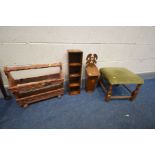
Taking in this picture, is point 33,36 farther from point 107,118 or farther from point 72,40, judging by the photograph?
point 107,118

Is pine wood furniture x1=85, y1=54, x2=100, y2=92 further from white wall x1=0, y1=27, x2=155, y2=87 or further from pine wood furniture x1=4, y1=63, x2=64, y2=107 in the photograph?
pine wood furniture x1=4, y1=63, x2=64, y2=107

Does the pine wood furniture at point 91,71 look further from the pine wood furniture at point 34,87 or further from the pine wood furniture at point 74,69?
the pine wood furniture at point 34,87

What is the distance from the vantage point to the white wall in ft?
3.92

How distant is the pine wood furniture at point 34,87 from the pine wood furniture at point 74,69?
16 cm

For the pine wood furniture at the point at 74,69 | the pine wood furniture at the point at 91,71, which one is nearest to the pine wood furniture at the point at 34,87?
the pine wood furniture at the point at 74,69

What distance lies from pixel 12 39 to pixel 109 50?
139cm

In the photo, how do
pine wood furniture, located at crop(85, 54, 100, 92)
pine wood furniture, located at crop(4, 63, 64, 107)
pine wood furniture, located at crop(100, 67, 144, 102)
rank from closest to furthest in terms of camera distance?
1. pine wood furniture, located at crop(4, 63, 64, 107)
2. pine wood furniture, located at crop(100, 67, 144, 102)
3. pine wood furniture, located at crop(85, 54, 100, 92)

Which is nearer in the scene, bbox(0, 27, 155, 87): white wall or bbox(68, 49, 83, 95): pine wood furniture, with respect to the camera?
bbox(0, 27, 155, 87): white wall

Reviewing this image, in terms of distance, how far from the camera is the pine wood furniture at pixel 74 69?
1.32 m

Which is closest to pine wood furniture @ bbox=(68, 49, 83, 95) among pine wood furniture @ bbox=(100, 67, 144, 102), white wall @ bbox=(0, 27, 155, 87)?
white wall @ bbox=(0, 27, 155, 87)

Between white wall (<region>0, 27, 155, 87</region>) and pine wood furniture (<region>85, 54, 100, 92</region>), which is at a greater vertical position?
white wall (<region>0, 27, 155, 87</region>)

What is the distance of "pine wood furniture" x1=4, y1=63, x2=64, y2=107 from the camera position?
3.80 feet

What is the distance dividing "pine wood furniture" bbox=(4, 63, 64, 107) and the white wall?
21 centimetres

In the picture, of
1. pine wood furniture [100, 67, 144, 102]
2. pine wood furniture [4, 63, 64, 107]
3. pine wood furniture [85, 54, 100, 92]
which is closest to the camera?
pine wood furniture [4, 63, 64, 107]
